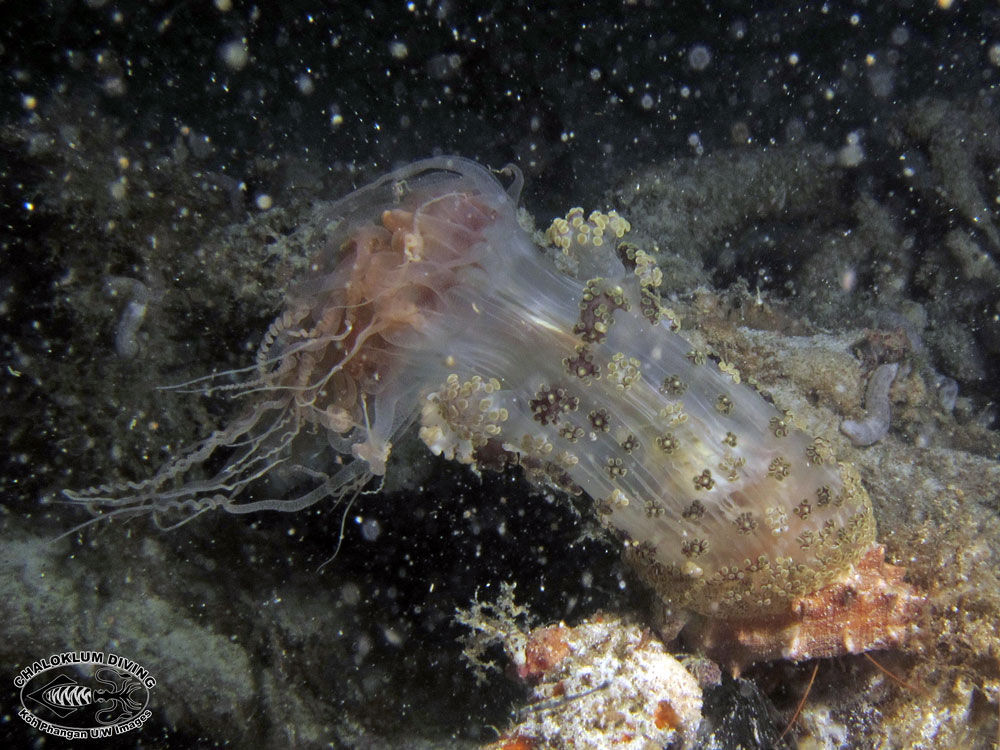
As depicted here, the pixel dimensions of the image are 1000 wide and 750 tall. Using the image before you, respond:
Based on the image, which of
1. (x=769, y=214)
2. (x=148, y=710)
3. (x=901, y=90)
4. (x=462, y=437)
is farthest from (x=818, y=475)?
(x=901, y=90)

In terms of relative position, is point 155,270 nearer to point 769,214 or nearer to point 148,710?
point 148,710

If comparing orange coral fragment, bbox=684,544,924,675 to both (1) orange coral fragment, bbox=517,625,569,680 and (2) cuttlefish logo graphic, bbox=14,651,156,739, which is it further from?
(2) cuttlefish logo graphic, bbox=14,651,156,739

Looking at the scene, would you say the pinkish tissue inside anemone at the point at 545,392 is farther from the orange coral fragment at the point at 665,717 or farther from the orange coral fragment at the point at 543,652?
the orange coral fragment at the point at 543,652

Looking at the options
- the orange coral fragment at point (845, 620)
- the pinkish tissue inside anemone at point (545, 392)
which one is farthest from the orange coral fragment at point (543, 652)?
the orange coral fragment at point (845, 620)

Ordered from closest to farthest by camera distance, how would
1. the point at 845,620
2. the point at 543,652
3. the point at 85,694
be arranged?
1. the point at 845,620
2. the point at 543,652
3. the point at 85,694

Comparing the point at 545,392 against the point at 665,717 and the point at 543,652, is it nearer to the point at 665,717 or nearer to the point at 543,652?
the point at 543,652

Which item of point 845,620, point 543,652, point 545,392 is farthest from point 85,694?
point 845,620

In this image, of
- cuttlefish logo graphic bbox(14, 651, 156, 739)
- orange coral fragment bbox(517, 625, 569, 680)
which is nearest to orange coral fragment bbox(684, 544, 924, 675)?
orange coral fragment bbox(517, 625, 569, 680)
